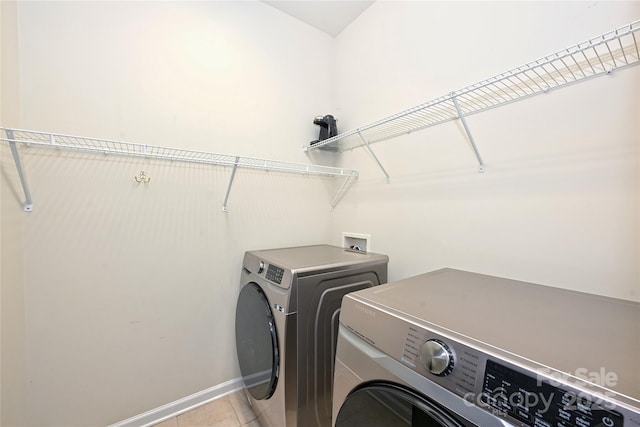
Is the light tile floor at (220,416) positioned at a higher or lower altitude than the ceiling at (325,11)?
lower

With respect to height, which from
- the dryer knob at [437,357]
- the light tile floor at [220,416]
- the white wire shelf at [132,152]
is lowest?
the light tile floor at [220,416]

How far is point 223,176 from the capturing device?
166 centimetres

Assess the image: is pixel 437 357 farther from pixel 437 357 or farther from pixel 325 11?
pixel 325 11

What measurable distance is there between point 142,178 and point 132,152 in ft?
0.48

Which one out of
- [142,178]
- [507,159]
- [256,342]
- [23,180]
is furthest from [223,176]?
[507,159]

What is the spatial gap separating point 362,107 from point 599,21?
1.23 metres

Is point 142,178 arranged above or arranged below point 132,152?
below

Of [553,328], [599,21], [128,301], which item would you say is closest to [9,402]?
[128,301]

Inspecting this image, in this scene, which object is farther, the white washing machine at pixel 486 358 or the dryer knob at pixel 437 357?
the dryer knob at pixel 437 357

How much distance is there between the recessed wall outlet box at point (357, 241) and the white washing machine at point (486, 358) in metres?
0.88

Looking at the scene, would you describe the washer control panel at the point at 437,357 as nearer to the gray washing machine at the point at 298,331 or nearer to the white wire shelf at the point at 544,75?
the gray washing machine at the point at 298,331

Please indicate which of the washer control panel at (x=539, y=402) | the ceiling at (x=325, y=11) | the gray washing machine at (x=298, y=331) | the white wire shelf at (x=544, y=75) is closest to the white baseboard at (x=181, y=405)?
the gray washing machine at (x=298, y=331)

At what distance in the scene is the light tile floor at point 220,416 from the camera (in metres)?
1.44

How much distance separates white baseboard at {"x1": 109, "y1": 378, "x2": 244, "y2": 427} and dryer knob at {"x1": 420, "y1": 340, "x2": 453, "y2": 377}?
1.63 metres
